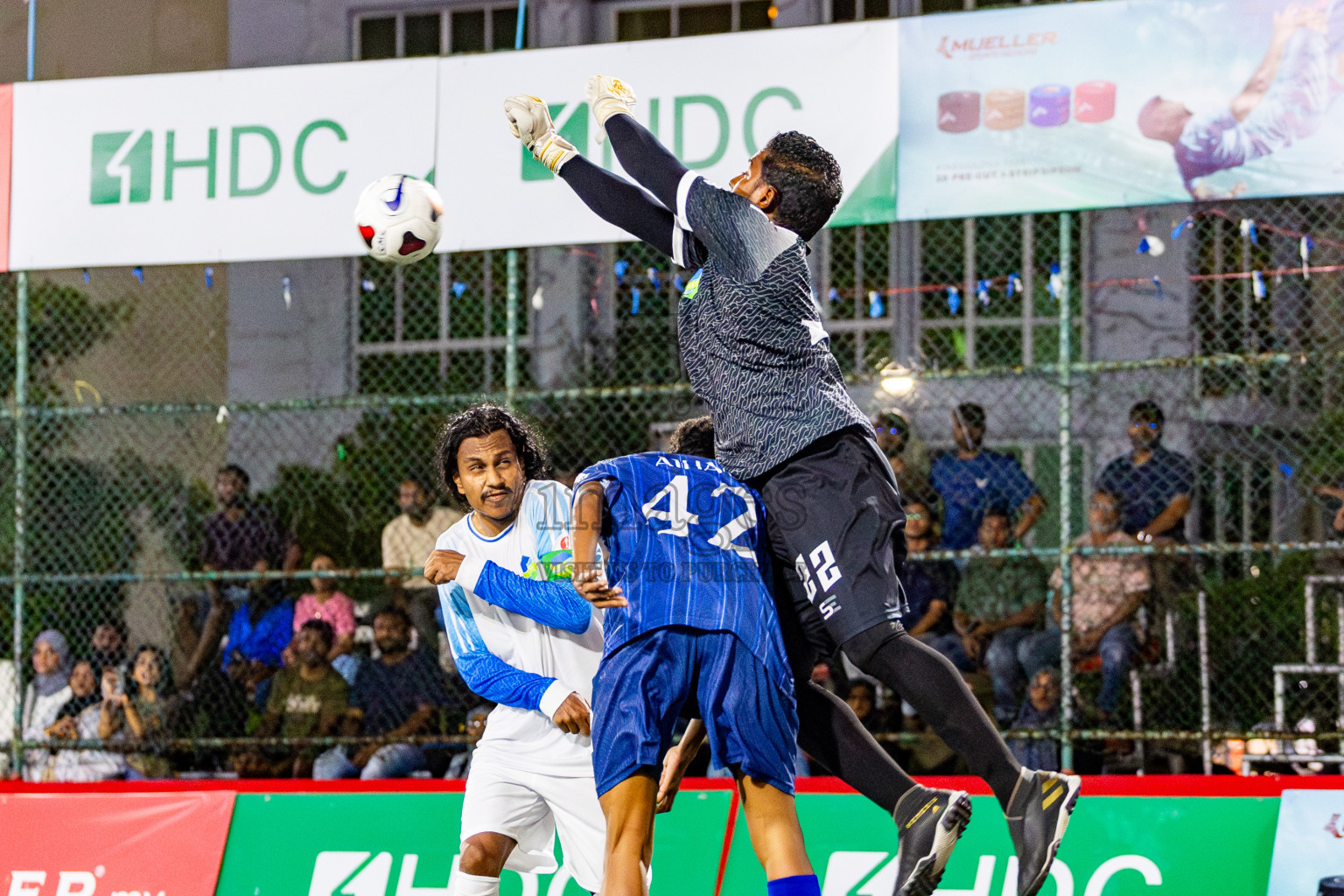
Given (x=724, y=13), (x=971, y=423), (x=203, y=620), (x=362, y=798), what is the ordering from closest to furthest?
(x=362, y=798)
(x=971, y=423)
(x=203, y=620)
(x=724, y=13)

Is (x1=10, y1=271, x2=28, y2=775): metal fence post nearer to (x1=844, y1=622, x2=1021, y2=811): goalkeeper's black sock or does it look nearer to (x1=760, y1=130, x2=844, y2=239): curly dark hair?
(x1=760, y1=130, x2=844, y2=239): curly dark hair

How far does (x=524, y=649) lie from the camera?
4223 mm

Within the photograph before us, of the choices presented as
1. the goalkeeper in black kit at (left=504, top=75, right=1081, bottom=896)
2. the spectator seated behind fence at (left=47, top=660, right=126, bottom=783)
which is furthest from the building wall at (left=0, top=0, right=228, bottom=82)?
the goalkeeper in black kit at (left=504, top=75, right=1081, bottom=896)

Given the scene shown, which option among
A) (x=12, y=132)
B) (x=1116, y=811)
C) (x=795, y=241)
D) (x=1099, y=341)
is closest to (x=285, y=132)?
(x=12, y=132)

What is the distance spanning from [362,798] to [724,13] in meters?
8.38

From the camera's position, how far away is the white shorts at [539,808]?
4090 millimetres

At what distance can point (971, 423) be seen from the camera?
23.5 ft

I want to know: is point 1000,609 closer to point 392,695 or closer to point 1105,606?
point 1105,606

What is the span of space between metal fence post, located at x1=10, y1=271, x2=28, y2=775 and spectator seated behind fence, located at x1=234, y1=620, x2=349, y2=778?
1096 millimetres

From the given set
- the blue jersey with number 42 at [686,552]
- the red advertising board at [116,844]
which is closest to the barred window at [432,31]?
the red advertising board at [116,844]

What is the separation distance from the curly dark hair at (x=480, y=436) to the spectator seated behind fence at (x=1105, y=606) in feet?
10.4

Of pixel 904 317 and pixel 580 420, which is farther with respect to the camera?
pixel 904 317

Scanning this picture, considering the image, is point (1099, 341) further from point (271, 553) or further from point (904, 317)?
point (271, 553)

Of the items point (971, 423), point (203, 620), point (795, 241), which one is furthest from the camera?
point (203, 620)
